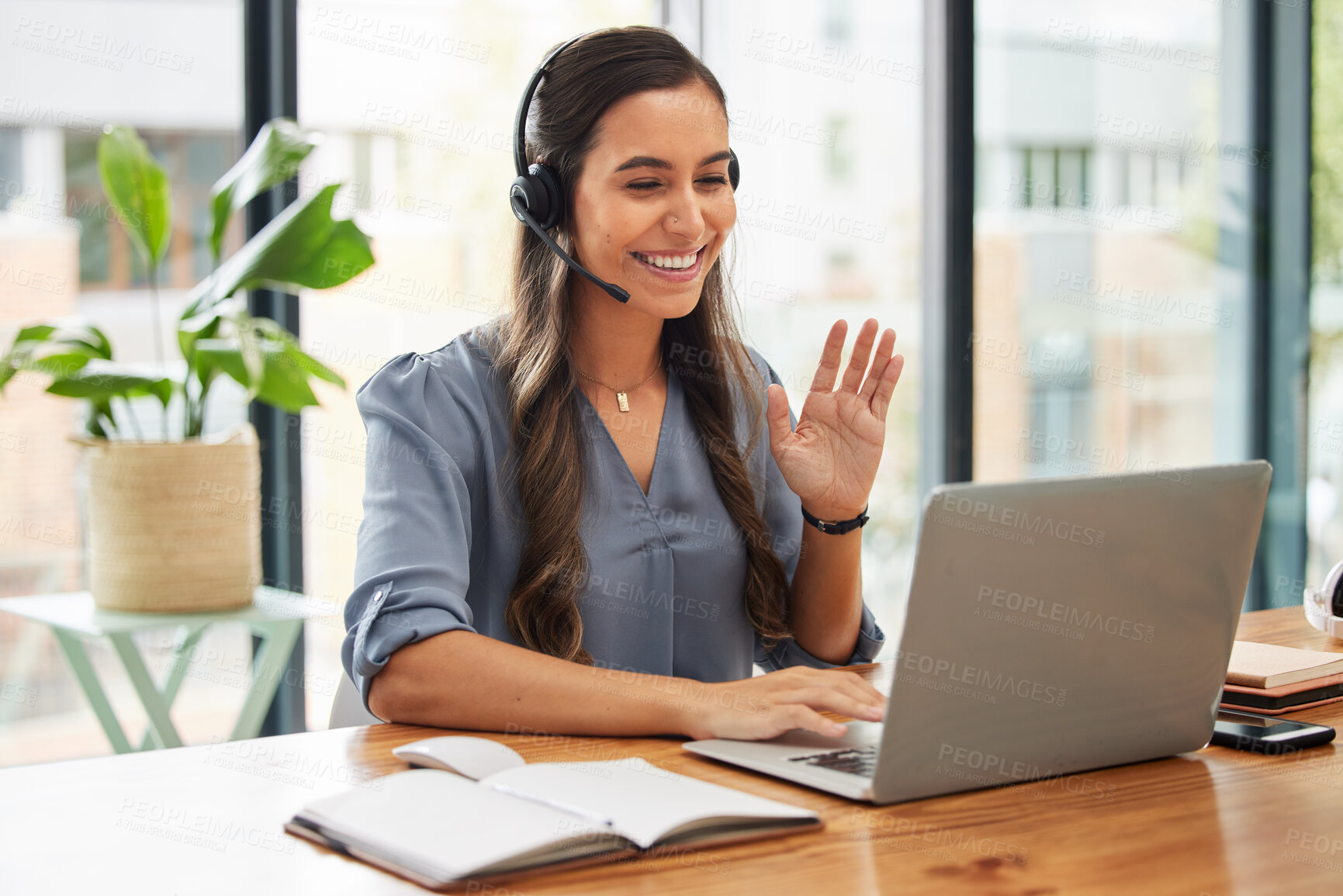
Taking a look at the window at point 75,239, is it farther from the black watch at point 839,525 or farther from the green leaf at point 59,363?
the black watch at point 839,525

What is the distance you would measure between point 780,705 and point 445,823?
0.37 m

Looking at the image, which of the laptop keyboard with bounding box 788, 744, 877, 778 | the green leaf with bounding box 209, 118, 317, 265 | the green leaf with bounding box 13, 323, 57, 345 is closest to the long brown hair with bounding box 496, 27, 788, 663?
the laptop keyboard with bounding box 788, 744, 877, 778

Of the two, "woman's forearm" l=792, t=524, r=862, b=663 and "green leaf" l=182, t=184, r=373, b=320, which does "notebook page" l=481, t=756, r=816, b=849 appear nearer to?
"woman's forearm" l=792, t=524, r=862, b=663

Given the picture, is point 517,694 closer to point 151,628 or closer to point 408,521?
point 408,521

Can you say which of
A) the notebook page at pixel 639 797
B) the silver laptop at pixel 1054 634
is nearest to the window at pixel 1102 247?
the silver laptop at pixel 1054 634

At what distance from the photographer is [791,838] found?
0.87 meters

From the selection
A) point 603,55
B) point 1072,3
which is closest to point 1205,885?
point 603,55

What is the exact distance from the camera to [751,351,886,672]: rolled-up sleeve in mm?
1649

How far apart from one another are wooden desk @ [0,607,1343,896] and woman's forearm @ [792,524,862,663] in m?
0.54

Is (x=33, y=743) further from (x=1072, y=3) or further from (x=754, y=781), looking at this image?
(x=1072, y=3)

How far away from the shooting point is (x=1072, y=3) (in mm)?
3406

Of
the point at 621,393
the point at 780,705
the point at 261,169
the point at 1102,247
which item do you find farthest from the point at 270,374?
the point at 1102,247

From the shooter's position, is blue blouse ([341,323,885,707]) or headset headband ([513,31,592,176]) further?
headset headband ([513,31,592,176])

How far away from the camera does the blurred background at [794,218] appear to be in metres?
2.47
